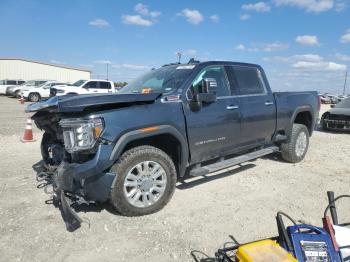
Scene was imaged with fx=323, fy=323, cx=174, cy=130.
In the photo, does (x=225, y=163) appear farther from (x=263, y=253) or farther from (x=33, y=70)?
(x=33, y=70)

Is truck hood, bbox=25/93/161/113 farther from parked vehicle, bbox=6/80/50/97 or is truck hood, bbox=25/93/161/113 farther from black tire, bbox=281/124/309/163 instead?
parked vehicle, bbox=6/80/50/97

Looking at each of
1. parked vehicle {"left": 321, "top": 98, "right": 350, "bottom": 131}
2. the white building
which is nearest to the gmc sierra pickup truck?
parked vehicle {"left": 321, "top": 98, "right": 350, "bottom": 131}

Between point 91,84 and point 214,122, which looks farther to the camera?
point 91,84

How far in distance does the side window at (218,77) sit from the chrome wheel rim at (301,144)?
2480 millimetres

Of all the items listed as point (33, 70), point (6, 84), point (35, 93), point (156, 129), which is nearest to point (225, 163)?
point (156, 129)

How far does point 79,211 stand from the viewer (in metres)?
4.11

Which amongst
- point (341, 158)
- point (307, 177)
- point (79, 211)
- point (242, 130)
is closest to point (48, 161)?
point (79, 211)

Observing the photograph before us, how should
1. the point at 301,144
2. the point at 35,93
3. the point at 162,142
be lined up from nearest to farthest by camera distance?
the point at 162,142, the point at 301,144, the point at 35,93

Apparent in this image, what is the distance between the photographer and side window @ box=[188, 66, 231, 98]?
4.77 metres

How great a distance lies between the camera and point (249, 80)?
5.71m

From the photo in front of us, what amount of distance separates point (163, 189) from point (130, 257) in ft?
3.63

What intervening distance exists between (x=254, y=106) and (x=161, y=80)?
1690 millimetres

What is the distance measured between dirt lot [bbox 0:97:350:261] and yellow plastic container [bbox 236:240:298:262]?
1039 millimetres

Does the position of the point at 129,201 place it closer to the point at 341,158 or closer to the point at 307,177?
the point at 307,177
